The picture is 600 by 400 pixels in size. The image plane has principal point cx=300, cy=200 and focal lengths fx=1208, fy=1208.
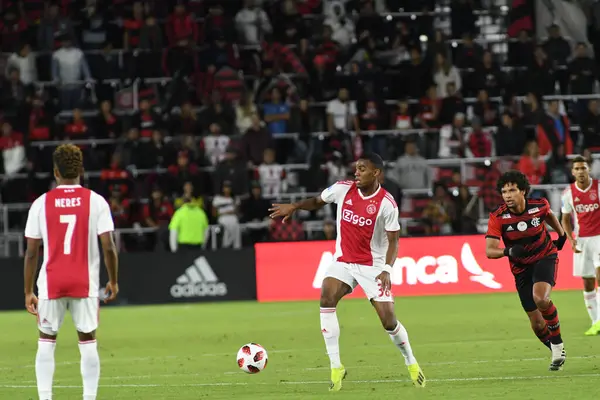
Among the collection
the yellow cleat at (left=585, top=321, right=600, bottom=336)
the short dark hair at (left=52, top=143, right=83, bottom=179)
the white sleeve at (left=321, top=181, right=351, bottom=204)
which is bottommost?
the yellow cleat at (left=585, top=321, right=600, bottom=336)

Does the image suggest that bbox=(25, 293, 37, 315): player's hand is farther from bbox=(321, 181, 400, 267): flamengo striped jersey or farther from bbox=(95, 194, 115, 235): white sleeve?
bbox=(321, 181, 400, 267): flamengo striped jersey

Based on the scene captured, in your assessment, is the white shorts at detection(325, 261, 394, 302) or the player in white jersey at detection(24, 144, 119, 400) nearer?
the player in white jersey at detection(24, 144, 119, 400)

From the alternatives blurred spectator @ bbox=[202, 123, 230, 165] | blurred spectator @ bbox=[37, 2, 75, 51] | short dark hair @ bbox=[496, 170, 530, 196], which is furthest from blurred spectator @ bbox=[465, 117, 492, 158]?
short dark hair @ bbox=[496, 170, 530, 196]

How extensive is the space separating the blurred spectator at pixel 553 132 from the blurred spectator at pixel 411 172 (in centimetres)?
268

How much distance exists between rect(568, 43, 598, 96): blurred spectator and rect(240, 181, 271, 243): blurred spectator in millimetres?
8239

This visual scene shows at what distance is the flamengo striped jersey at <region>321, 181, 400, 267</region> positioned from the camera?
37.7 feet

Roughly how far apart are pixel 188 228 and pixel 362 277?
47.6 feet

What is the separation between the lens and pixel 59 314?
9.27m

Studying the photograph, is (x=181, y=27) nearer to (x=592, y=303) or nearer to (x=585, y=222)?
(x=585, y=222)

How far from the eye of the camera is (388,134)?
28000 mm

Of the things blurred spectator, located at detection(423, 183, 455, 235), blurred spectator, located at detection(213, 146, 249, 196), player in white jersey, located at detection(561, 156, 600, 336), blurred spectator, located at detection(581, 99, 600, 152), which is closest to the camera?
player in white jersey, located at detection(561, 156, 600, 336)

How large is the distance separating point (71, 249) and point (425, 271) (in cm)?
1583

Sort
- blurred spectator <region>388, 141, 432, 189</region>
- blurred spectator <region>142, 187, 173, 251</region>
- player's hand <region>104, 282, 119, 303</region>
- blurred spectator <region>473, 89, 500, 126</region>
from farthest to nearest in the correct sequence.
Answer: blurred spectator <region>473, 89, 500, 126</region> → blurred spectator <region>388, 141, 432, 189</region> → blurred spectator <region>142, 187, 173, 251</region> → player's hand <region>104, 282, 119, 303</region>

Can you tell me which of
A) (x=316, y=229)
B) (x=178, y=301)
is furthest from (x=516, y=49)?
(x=178, y=301)
